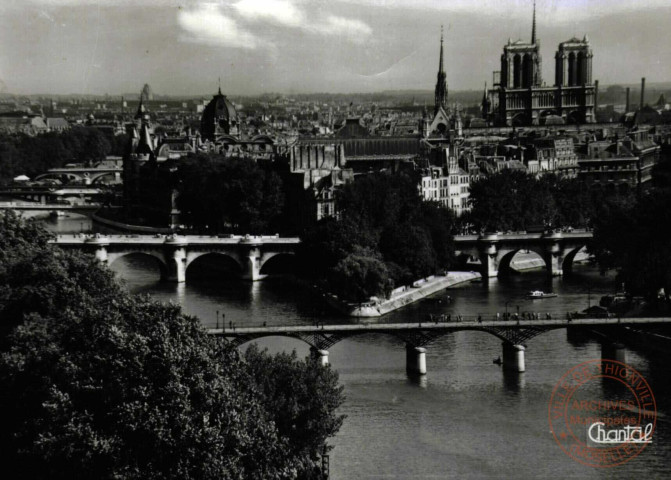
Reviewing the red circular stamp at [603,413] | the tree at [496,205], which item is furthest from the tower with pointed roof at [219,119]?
the red circular stamp at [603,413]

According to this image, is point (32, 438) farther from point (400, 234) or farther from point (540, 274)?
point (540, 274)

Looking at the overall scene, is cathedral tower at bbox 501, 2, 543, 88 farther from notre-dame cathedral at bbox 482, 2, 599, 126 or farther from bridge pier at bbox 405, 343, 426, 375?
bridge pier at bbox 405, 343, 426, 375

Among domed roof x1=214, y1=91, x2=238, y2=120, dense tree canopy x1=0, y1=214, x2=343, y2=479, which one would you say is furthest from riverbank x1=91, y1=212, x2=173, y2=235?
dense tree canopy x1=0, y1=214, x2=343, y2=479

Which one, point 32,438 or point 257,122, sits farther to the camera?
point 257,122

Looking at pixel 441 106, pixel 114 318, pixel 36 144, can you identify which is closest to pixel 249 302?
pixel 114 318

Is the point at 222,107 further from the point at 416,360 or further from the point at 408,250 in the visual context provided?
the point at 416,360
